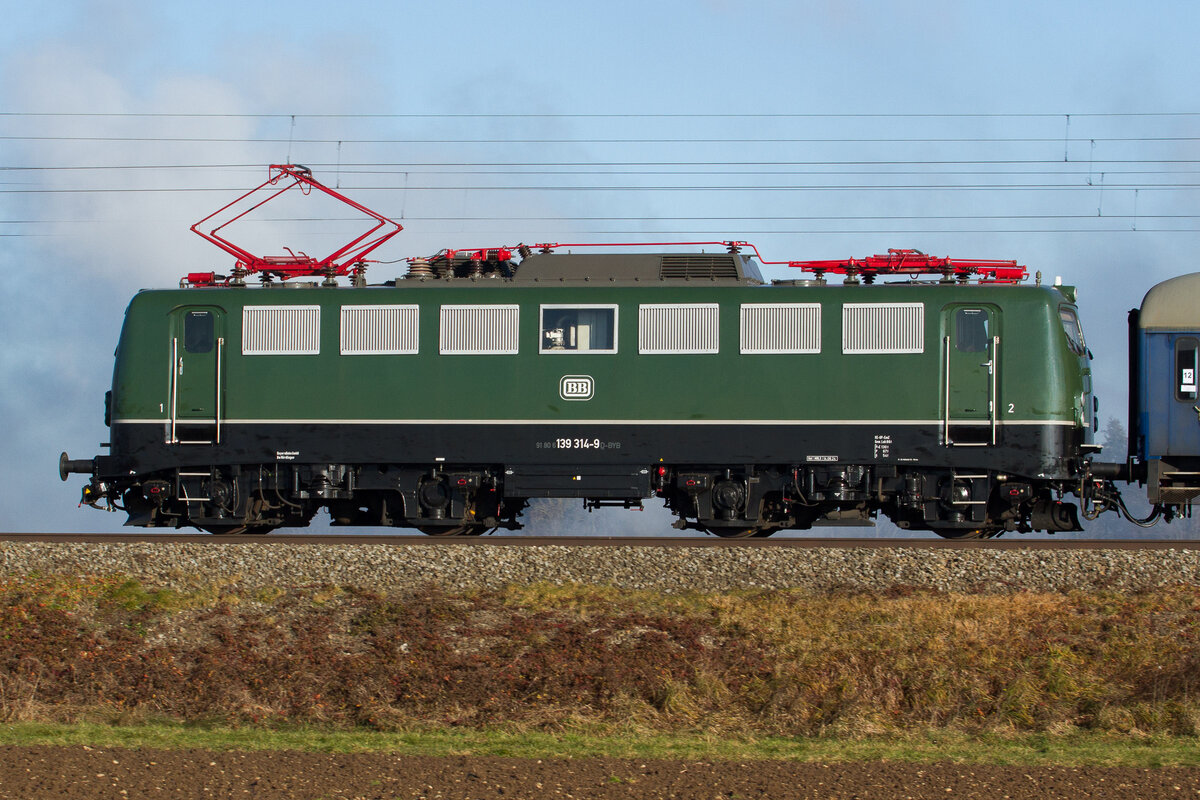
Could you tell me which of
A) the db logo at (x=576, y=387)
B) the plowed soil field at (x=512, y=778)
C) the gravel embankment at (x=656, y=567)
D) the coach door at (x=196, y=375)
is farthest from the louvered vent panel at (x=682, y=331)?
the plowed soil field at (x=512, y=778)

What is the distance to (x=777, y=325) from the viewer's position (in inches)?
814

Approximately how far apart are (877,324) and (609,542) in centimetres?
572

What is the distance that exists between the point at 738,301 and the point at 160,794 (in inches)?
513

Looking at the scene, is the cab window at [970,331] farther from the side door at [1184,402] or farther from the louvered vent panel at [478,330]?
the louvered vent panel at [478,330]

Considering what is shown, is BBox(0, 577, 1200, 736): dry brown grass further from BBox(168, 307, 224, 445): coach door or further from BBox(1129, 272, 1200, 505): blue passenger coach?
BBox(1129, 272, 1200, 505): blue passenger coach

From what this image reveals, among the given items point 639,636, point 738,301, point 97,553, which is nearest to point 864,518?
point 738,301

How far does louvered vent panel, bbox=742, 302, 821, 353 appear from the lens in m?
20.6

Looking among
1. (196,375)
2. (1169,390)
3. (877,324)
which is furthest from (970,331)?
(196,375)

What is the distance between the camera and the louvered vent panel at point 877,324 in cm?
2052

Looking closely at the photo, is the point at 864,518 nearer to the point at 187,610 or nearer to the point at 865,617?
the point at 865,617

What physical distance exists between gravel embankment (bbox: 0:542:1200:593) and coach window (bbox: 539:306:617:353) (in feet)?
13.0

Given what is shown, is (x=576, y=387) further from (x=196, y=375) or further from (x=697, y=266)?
(x=196, y=375)

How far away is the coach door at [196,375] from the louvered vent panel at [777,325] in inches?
361

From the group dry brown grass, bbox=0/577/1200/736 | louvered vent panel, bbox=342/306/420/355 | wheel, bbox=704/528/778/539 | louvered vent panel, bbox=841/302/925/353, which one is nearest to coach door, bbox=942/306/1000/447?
louvered vent panel, bbox=841/302/925/353
